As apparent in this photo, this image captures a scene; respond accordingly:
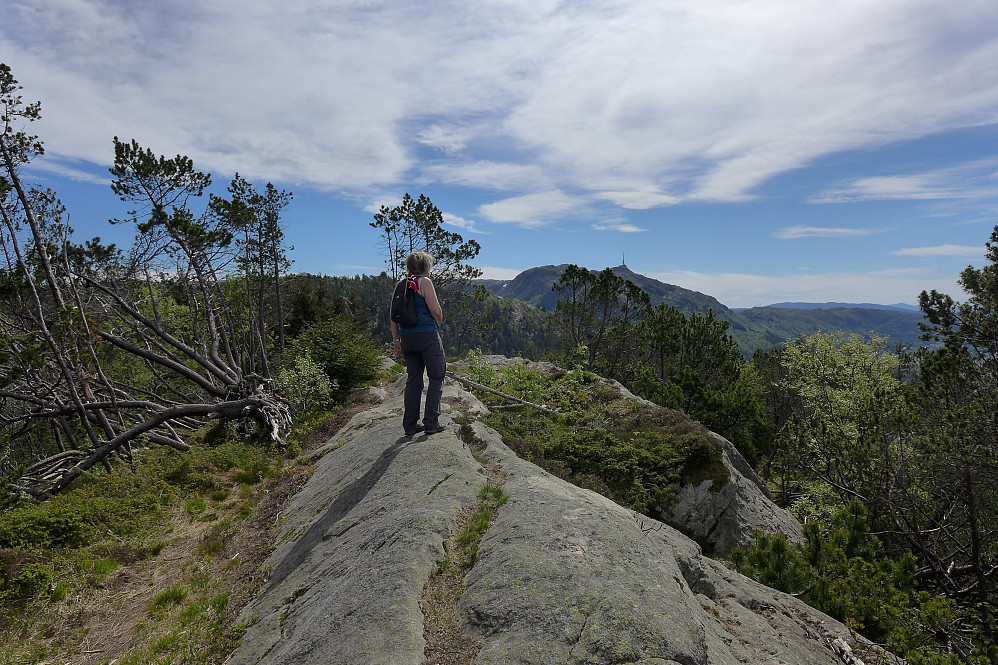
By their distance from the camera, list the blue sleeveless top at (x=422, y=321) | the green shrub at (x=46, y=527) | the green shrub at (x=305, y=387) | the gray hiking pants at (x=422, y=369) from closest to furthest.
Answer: the green shrub at (x=46, y=527), the blue sleeveless top at (x=422, y=321), the gray hiking pants at (x=422, y=369), the green shrub at (x=305, y=387)

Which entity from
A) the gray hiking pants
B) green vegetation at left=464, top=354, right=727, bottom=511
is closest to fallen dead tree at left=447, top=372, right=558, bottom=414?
green vegetation at left=464, top=354, right=727, bottom=511

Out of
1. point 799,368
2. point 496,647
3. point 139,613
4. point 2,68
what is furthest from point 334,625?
point 799,368

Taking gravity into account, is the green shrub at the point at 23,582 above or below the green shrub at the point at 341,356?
below

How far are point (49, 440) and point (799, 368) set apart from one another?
4028cm

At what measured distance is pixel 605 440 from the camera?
10.8 m

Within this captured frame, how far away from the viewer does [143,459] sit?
34.5ft

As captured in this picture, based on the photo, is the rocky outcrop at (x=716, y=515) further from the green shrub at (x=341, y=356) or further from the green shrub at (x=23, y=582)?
the green shrub at (x=341, y=356)

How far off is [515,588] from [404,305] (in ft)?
14.0

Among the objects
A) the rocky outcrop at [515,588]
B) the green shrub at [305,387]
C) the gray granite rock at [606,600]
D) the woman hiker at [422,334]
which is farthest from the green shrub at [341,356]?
the gray granite rock at [606,600]

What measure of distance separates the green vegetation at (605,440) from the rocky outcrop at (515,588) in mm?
2908

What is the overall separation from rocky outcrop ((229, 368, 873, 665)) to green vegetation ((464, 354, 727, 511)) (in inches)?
115

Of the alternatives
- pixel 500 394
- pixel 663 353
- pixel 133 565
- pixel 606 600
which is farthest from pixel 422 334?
pixel 663 353

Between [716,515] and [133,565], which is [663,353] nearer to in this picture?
[716,515]

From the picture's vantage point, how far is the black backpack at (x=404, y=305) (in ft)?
21.9
